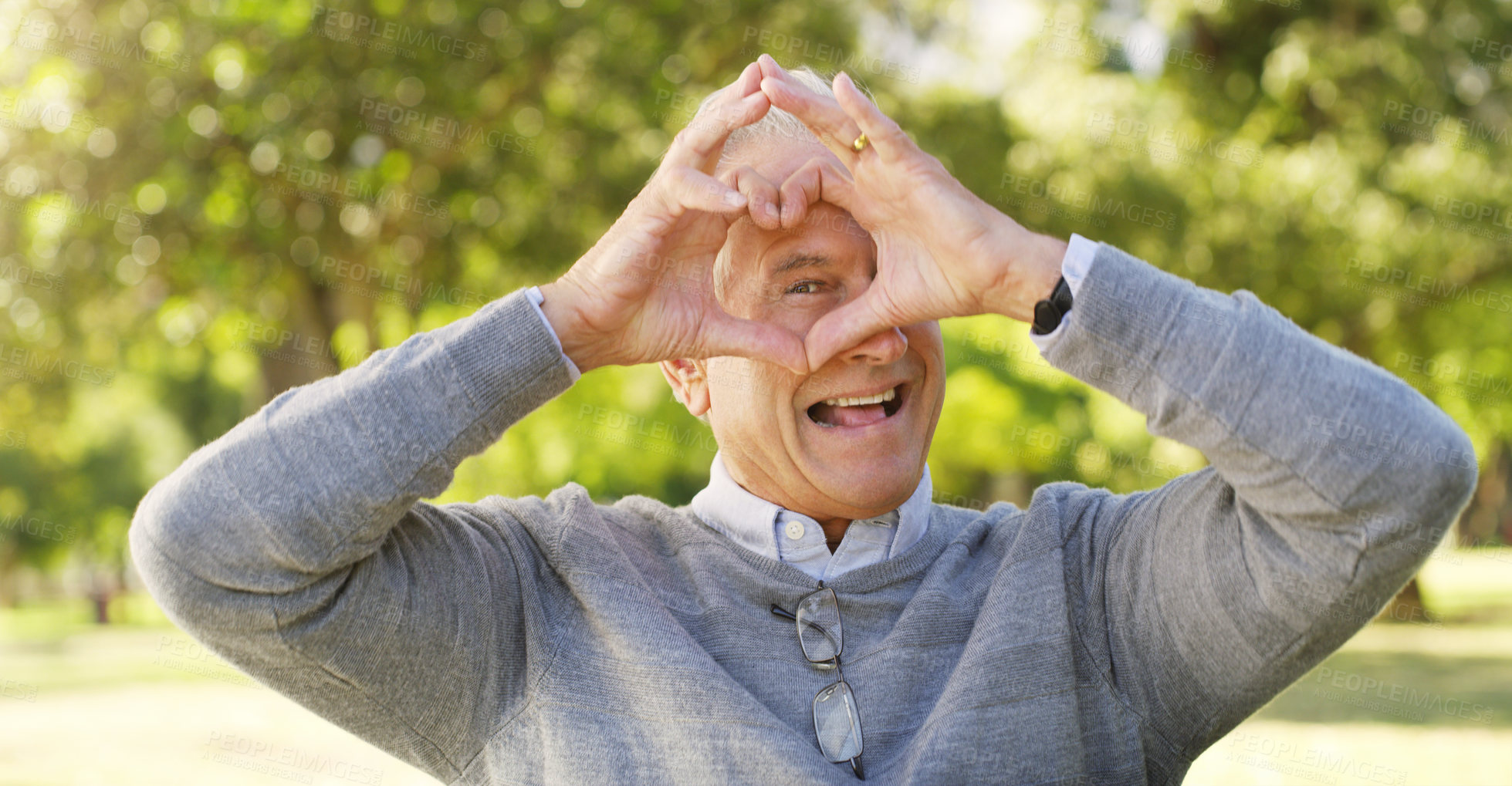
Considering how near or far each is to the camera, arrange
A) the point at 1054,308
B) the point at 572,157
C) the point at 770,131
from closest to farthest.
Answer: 1. the point at 1054,308
2. the point at 770,131
3. the point at 572,157

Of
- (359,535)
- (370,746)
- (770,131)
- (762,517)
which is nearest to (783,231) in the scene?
(770,131)

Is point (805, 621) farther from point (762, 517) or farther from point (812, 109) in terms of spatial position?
point (812, 109)

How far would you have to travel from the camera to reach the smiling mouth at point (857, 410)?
2.46 m

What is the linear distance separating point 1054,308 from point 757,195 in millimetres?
670

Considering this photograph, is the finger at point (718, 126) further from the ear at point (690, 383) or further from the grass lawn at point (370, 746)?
the grass lawn at point (370, 746)

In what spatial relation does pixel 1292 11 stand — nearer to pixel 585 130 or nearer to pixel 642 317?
pixel 585 130

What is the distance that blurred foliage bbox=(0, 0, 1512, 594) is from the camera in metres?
8.34

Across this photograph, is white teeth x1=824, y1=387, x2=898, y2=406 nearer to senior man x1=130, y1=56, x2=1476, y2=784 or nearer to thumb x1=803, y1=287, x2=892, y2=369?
senior man x1=130, y1=56, x2=1476, y2=784

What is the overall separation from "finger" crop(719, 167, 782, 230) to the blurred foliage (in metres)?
4.13

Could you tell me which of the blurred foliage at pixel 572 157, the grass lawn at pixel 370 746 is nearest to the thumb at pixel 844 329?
the grass lawn at pixel 370 746

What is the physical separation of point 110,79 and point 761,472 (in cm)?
784

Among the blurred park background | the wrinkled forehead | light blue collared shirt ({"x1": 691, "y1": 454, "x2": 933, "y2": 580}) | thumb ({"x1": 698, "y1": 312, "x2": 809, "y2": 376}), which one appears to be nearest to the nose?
thumb ({"x1": 698, "y1": 312, "x2": 809, "y2": 376})

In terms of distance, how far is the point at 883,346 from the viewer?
91.4 inches

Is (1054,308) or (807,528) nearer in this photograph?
(1054,308)
